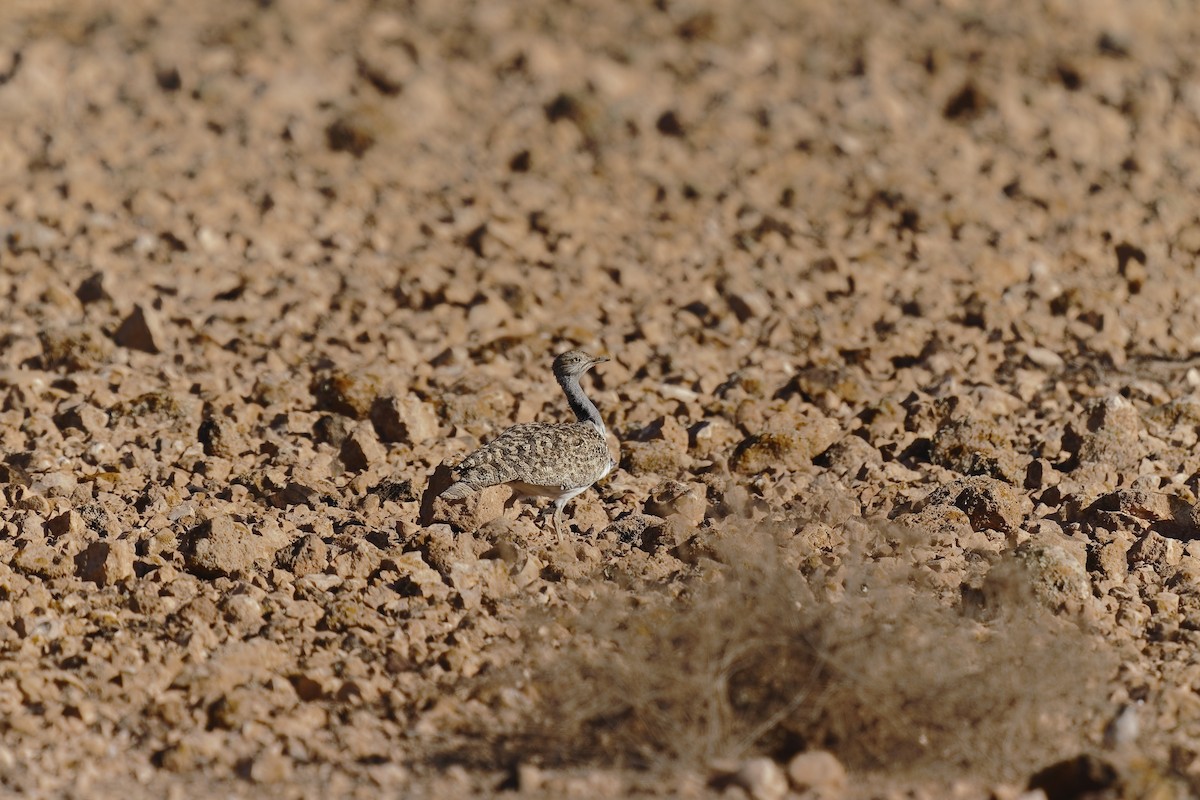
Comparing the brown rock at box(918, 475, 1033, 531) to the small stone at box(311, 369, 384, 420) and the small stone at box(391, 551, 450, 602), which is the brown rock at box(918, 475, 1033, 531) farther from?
the small stone at box(311, 369, 384, 420)

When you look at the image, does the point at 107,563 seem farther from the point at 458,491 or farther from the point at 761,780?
the point at 761,780

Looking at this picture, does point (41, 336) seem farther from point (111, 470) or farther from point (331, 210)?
point (331, 210)

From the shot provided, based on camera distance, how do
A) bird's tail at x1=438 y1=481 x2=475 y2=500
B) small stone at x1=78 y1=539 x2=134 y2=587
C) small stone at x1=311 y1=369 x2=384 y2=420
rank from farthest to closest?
1. small stone at x1=311 y1=369 x2=384 y2=420
2. bird's tail at x1=438 y1=481 x2=475 y2=500
3. small stone at x1=78 y1=539 x2=134 y2=587

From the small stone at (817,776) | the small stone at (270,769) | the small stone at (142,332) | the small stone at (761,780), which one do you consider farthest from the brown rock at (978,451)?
the small stone at (142,332)

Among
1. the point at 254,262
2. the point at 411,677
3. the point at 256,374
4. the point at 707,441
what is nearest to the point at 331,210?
the point at 254,262

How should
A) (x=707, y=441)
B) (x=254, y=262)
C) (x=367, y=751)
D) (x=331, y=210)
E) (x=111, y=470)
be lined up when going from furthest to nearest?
1. (x=331, y=210)
2. (x=254, y=262)
3. (x=707, y=441)
4. (x=111, y=470)
5. (x=367, y=751)

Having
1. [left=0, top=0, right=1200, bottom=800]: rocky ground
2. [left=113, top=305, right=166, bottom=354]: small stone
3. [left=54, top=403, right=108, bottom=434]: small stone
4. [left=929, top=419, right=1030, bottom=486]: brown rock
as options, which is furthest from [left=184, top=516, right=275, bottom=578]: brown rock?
[left=929, top=419, right=1030, bottom=486]: brown rock

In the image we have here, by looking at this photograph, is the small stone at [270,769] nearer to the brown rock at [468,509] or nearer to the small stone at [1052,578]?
the brown rock at [468,509]
